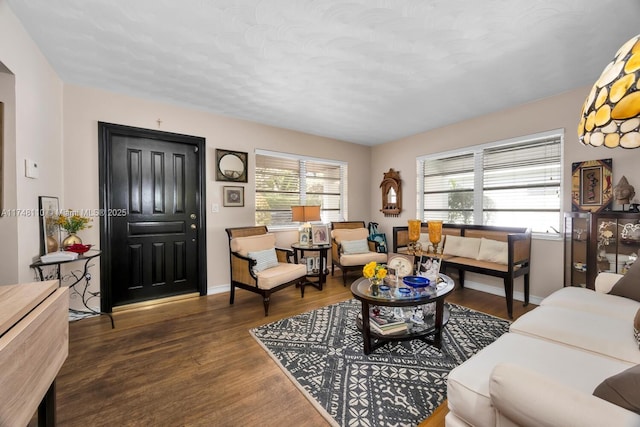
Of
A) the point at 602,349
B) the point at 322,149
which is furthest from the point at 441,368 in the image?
the point at 322,149

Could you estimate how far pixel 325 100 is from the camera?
10.3ft

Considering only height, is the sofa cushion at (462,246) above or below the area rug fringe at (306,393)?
above

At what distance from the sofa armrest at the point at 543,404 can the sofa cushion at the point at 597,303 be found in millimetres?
1430

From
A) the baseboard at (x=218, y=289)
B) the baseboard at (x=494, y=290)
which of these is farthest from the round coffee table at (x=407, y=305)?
the baseboard at (x=218, y=289)

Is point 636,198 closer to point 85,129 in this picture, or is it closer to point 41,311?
point 41,311

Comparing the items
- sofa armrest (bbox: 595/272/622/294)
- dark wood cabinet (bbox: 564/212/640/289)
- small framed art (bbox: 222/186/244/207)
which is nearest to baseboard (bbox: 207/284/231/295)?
small framed art (bbox: 222/186/244/207)

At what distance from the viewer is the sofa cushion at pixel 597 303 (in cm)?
171

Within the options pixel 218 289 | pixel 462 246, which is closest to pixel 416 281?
pixel 462 246

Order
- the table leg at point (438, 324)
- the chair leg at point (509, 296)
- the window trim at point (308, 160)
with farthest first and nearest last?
the window trim at point (308, 160) → the chair leg at point (509, 296) → the table leg at point (438, 324)

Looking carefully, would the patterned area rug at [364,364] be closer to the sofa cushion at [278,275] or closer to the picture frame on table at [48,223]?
the sofa cushion at [278,275]

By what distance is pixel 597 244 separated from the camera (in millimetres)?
2559

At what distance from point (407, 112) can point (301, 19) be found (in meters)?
2.16

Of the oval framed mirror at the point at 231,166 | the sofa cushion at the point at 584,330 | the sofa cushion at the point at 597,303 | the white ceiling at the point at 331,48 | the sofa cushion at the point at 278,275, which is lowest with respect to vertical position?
the sofa cushion at the point at 278,275

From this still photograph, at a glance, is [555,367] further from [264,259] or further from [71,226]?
[71,226]
